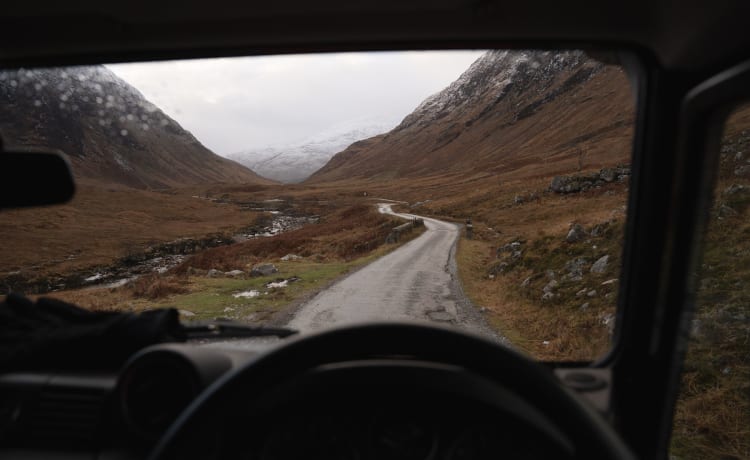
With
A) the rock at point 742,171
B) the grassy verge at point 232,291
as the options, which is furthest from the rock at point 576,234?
the grassy verge at point 232,291

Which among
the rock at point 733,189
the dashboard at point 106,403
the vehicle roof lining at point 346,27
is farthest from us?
the rock at point 733,189

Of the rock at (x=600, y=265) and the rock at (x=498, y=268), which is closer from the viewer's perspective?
the rock at (x=600, y=265)

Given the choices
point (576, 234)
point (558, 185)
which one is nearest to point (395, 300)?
point (576, 234)

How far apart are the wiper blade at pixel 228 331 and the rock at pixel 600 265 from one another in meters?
5.34

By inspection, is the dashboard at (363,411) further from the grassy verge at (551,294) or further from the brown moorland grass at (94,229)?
the brown moorland grass at (94,229)

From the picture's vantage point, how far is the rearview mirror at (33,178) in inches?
73.5

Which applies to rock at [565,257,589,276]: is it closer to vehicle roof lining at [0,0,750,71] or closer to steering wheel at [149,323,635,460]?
vehicle roof lining at [0,0,750,71]

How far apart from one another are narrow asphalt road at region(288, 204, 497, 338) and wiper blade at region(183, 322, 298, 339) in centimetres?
243

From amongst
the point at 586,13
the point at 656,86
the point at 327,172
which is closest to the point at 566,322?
the point at 656,86

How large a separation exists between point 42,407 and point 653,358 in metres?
3.00

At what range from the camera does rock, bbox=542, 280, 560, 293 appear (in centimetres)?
782

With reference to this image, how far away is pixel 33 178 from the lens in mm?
1922

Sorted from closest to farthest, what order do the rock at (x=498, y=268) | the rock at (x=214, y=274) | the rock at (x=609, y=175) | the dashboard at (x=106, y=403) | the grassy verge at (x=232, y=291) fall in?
the dashboard at (x=106, y=403) < the grassy verge at (x=232, y=291) < the rock at (x=498, y=268) < the rock at (x=214, y=274) < the rock at (x=609, y=175)

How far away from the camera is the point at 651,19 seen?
2.11m
